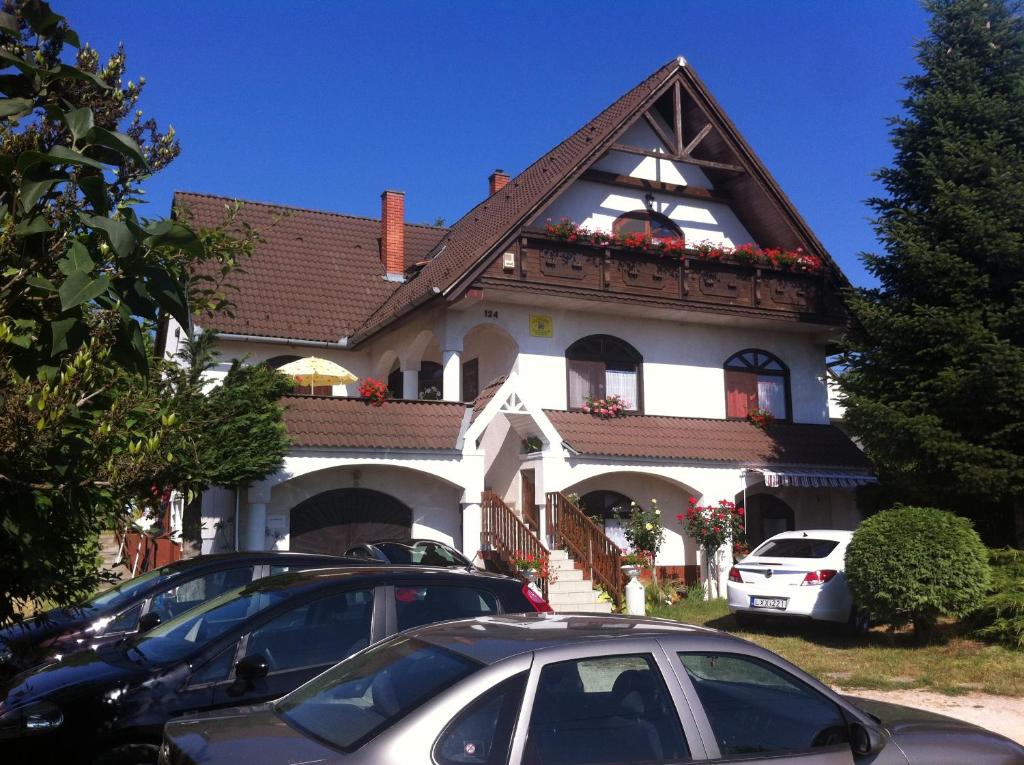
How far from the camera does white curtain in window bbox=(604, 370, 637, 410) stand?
2033 centimetres

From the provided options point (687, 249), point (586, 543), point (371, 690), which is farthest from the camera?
point (687, 249)

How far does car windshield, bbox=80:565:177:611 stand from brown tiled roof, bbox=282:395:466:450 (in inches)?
239

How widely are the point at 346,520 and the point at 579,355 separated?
616cm

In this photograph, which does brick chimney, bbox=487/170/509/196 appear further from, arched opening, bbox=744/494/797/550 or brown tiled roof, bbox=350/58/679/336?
arched opening, bbox=744/494/797/550

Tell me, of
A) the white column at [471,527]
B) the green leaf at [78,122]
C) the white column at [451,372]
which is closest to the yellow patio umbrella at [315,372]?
the white column at [451,372]

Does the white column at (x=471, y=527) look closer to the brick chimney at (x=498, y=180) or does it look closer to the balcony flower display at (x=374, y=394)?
the balcony flower display at (x=374, y=394)

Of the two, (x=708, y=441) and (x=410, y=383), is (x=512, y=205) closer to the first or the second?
(x=410, y=383)

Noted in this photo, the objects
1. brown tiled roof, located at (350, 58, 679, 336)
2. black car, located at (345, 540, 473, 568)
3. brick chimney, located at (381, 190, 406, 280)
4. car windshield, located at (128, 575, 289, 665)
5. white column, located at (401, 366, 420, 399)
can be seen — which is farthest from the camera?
brick chimney, located at (381, 190, 406, 280)

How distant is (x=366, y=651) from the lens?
461cm

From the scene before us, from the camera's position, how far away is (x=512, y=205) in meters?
20.6

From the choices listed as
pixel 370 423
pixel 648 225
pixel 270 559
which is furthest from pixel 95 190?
pixel 648 225

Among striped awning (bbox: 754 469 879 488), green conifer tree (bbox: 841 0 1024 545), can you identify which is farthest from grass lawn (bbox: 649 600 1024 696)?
striped awning (bbox: 754 469 879 488)

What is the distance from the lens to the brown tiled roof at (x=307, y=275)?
69.2ft

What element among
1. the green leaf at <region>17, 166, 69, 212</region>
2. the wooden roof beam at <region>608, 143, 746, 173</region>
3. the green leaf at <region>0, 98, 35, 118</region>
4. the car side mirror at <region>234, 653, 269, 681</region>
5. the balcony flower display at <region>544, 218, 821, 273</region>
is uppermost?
the wooden roof beam at <region>608, 143, 746, 173</region>
